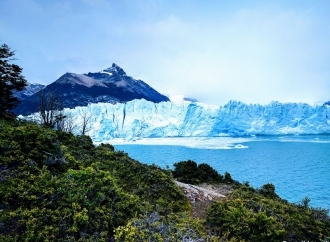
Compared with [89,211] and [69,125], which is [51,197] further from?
[69,125]

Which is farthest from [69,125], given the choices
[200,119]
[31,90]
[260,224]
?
[31,90]

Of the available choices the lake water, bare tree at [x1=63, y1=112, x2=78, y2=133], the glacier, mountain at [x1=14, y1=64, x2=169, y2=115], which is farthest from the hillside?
mountain at [x1=14, y1=64, x2=169, y2=115]

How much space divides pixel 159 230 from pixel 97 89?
6928 centimetres

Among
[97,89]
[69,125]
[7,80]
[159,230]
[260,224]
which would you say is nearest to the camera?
[159,230]

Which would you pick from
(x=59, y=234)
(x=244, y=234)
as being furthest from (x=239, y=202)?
(x=59, y=234)

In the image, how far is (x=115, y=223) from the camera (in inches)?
140

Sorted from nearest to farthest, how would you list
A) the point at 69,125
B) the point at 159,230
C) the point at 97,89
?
the point at 159,230 → the point at 69,125 → the point at 97,89

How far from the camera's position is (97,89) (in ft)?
228

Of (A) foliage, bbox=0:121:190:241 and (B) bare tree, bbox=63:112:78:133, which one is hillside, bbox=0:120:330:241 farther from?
(B) bare tree, bbox=63:112:78:133

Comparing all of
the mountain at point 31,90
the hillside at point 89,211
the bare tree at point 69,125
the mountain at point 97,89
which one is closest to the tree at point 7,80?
the hillside at point 89,211

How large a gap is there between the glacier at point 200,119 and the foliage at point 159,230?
125 feet

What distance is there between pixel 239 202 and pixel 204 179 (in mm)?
4806

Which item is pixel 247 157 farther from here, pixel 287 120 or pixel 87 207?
pixel 87 207

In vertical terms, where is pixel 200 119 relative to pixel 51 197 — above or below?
above
